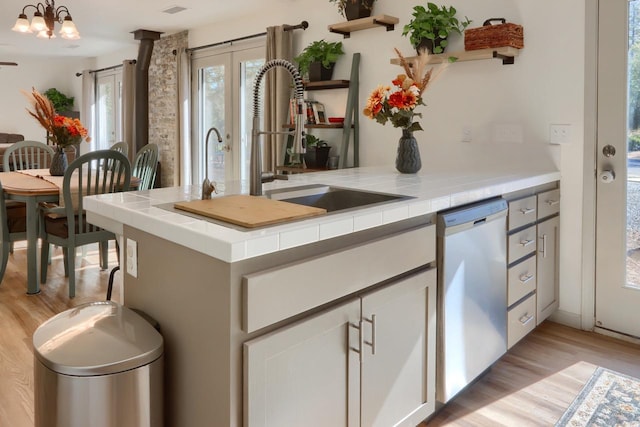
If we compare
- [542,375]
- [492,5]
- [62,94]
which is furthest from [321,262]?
[62,94]

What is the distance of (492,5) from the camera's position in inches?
125

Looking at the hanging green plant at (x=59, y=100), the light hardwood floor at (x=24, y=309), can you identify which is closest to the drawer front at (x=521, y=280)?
the light hardwood floor at (x=24, y=309)

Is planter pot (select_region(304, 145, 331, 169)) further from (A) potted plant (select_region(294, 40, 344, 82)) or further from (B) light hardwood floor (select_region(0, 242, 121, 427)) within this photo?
(B) light hardwood floor (select_region(0, 242, 121, 427))

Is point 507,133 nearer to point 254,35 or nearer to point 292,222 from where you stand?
point 292,222

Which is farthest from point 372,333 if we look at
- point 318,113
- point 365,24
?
point 318,113

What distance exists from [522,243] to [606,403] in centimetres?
79

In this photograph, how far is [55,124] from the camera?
390 centimetres

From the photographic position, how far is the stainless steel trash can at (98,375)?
1.28 m

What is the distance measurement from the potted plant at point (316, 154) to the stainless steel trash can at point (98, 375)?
2769 mm

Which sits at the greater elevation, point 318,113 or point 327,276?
point 318,113

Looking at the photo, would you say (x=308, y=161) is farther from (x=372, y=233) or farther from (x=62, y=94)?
(x=62, y=94)

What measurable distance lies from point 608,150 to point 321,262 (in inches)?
87.1

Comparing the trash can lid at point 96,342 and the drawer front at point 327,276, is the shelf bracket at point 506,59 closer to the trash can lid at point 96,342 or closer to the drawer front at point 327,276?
the drawer front at point 327,276

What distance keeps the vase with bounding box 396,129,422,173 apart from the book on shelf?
149cm
